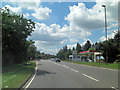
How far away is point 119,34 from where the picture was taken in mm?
32594

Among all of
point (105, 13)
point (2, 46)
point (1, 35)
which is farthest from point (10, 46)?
point (105, 13)

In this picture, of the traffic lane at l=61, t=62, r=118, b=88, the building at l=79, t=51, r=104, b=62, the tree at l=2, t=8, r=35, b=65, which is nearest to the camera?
the traffic lane at l=61, t=62, r=118, b=88

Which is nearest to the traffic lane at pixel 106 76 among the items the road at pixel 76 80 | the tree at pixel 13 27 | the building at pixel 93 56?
the road at pixel 76 80

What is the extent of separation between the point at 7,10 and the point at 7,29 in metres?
3.63

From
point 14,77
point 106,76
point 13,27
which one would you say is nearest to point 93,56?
point 13,27

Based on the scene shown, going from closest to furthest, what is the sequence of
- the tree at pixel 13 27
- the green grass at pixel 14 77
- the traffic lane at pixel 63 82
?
the traffic lane at pixel 63 82, the green grass at pixel 14 77, the tree at pixel 13 27

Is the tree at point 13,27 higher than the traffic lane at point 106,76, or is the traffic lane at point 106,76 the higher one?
the tree at point 13,27

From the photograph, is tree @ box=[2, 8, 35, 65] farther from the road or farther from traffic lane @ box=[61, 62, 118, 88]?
traffic lane @ box=[61, 62, 118, 88]

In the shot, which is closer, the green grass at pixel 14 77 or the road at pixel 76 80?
the road at pixel 76 80

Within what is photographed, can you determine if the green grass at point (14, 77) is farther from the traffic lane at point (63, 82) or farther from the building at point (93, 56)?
the building at point (93, 56)

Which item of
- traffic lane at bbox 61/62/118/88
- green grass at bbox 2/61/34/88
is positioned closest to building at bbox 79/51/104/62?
traffic lane at bbox 61/62/118/88

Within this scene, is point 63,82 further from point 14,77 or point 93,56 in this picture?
point 93,56

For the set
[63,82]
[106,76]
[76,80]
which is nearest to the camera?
[63,82]

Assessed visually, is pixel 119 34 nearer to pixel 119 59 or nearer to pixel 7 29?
pixel 119 59
